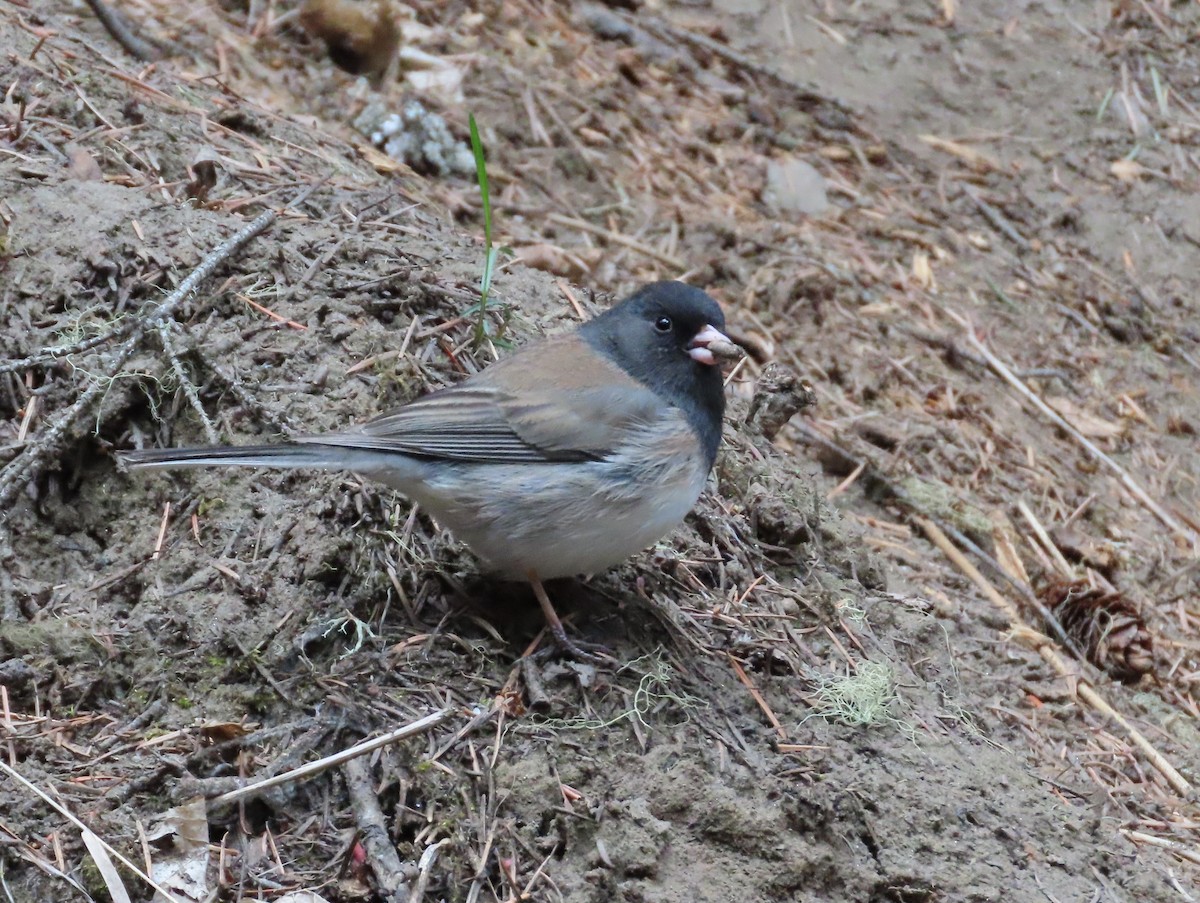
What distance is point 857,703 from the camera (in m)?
3.25

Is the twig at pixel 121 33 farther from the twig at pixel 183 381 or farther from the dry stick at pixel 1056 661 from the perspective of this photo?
the dry stick at pixel 1056 661

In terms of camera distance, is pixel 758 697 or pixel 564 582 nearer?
pixel 758 697

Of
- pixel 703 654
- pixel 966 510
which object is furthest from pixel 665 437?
pixel 966 510

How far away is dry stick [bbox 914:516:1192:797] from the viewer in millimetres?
3928

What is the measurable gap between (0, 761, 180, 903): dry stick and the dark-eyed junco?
30.3 inches

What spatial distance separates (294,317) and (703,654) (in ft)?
5.33

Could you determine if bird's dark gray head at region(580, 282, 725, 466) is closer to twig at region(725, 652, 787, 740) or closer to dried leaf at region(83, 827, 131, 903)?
twig at region(725, 652, 787, 740)

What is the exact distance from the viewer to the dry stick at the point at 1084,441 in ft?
17.0

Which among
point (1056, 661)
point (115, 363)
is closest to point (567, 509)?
point (115, 363)

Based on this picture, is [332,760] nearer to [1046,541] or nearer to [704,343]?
[704,343]

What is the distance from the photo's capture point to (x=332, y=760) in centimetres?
273

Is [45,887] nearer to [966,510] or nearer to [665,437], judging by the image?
[665,437]

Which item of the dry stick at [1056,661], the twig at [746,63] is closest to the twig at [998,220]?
the twig at [746,63]

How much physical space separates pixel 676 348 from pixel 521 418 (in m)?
0.51
